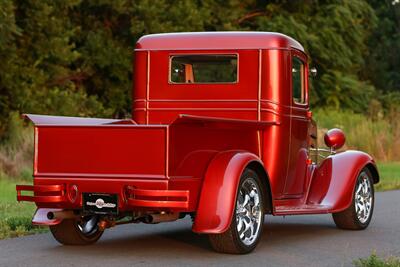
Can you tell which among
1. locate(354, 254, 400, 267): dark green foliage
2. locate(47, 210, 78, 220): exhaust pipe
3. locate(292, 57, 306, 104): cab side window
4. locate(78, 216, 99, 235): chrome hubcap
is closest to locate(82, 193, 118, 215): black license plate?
locate(47, 210, 78, 220): exhaust pipe

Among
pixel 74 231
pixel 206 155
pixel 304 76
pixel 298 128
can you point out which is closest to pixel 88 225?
pixel 74 231

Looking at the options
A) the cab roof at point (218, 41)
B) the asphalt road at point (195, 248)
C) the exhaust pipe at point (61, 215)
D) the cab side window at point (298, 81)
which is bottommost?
the asphalt road at point (195, 248)

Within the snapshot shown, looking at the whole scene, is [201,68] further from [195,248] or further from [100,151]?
[100,151]

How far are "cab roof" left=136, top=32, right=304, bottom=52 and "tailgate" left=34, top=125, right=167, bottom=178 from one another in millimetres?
2113

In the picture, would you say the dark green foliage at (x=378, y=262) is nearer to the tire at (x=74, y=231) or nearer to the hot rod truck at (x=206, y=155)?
the hot rod truck at (x=206, y=155)

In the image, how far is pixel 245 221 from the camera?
8.84m

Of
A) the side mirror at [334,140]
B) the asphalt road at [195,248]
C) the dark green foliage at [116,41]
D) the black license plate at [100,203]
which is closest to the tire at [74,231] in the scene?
the asphalt road at [195,248]

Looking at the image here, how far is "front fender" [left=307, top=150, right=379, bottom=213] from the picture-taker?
10414 millimetres

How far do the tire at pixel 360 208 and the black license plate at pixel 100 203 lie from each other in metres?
3.42

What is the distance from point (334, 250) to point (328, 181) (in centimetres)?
156

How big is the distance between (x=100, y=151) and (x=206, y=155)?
975 mm

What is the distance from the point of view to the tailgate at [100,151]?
8227 millimetres

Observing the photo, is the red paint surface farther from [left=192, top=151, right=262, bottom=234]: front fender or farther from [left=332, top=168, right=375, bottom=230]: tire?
[left=332, top=168, right=375, bottom=230]: tire

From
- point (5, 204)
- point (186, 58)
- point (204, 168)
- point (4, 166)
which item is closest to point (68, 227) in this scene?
point (204, 168)
